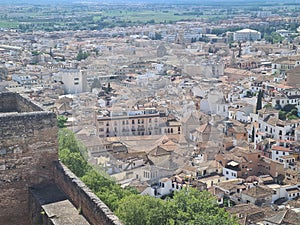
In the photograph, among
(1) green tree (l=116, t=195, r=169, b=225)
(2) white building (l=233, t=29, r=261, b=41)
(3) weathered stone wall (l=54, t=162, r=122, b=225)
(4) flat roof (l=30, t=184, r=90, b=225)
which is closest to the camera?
(3) weathered stone wall (l=54, t=162, r=122, b=225)

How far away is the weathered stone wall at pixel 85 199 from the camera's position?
6.45 metres

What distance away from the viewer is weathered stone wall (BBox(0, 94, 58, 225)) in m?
7.73

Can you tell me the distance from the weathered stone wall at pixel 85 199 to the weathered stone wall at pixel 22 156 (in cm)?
25

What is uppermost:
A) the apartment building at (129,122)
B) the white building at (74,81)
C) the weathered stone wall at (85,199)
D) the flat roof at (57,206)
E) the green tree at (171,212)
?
the weathered stone wall at (85,199)

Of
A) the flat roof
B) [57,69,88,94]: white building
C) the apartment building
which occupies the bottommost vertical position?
[57,69,88,94]: white building

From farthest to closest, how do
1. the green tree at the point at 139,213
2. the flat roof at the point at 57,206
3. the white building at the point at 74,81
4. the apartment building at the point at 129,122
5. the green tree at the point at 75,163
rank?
the white building at the point at 74,81 < the apartment building at the point at 129,122 < the green tree at the point at 75,163 < the green tree at the point at 139,213 < the flat roof at the point at 57,206

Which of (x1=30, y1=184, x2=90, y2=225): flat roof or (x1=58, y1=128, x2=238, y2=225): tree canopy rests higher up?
(x1=30, y1=184, x2=90, y2=225): flat roof

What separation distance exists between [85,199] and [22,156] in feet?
4.61

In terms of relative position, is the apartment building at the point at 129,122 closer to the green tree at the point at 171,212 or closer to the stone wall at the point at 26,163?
the green tree at the point at 171,212

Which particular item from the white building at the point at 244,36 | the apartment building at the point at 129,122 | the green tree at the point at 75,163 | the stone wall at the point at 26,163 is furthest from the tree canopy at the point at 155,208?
the white building at the point at 244,36

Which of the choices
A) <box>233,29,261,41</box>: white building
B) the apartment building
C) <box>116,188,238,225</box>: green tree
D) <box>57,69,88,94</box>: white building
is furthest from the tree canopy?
<box>233,29,261,41</box>: white building

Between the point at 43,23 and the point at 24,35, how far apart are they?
97.7 feet

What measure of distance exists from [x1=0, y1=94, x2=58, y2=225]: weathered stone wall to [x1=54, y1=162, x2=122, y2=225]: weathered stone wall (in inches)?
9.9

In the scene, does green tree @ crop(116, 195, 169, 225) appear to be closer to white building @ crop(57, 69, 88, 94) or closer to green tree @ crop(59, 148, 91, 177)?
green tree @ crop(59, 148, 91, 177)
